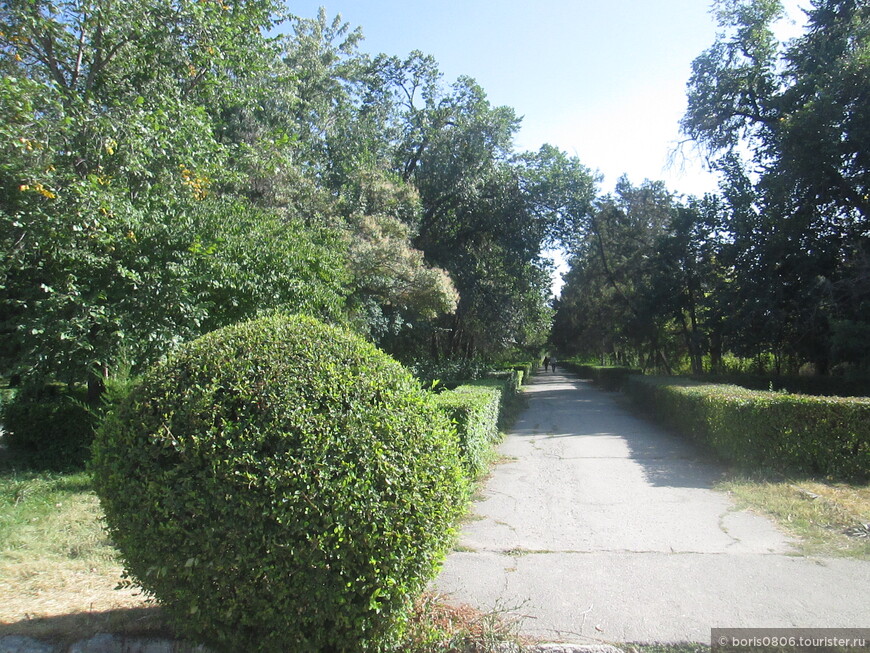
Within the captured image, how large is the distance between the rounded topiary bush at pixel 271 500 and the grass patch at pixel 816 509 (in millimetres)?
4181

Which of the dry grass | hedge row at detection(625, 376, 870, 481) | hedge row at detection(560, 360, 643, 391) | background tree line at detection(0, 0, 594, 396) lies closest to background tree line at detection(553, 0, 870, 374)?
hedge row at detection(560, 360, 643, 391)

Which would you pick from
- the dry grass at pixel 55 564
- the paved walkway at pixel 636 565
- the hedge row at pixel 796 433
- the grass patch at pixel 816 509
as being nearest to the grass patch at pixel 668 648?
the paved walkway at pixel 636 565

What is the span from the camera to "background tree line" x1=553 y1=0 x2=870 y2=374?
17.4 meters

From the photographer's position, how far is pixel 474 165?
938 inches

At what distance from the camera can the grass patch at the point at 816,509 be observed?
535 centimetres

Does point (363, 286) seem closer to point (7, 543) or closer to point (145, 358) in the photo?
point (145, 358)

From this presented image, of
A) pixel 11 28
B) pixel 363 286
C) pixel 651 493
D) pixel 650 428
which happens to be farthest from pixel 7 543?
pixel 650 428

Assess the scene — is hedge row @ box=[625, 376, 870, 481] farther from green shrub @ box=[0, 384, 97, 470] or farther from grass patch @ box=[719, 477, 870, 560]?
green shrub @ box=[0, 384, 97, 470]

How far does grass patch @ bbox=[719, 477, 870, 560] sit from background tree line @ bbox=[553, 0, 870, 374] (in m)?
11.0

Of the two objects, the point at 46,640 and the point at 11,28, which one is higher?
the point at 11,28

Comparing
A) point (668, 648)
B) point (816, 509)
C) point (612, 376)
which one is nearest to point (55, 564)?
point (668, 648)

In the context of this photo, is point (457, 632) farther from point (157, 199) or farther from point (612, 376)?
point (612, 376)

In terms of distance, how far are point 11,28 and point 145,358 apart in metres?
5.57

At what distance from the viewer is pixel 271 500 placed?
2.90m
